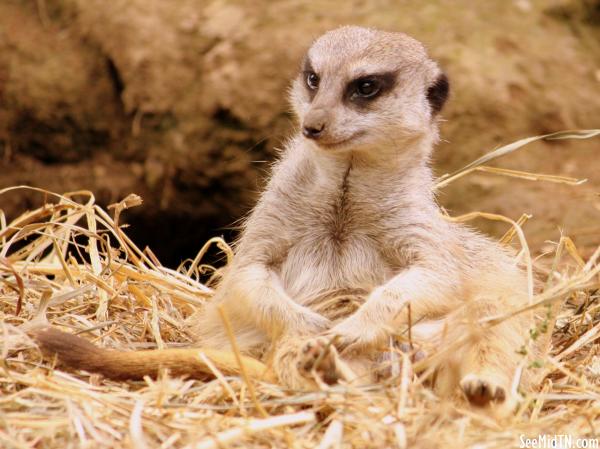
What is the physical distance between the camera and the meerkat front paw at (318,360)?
225 centimetres

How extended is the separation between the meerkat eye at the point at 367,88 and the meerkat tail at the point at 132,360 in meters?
0.89

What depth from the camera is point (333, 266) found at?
8.92 ft

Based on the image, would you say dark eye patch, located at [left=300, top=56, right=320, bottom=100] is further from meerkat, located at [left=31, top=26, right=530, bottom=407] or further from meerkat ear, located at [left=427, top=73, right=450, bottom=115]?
meerkat ear, located at [left=427, top=73, right=450, bottom=115]

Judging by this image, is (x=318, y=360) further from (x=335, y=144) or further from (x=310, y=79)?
(x=310, y=79)

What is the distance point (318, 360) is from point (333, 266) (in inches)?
20.2

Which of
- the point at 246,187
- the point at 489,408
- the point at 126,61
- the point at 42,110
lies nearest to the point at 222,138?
the point at 246,187

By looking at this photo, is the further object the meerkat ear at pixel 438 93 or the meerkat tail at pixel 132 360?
the meerkat ear at pixel 438 93

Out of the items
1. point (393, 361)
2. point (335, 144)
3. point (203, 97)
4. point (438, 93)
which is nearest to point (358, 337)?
point (393, 361)

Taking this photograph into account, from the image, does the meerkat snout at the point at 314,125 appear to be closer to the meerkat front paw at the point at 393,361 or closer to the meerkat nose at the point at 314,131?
the meerkat nose at the point at 314,131

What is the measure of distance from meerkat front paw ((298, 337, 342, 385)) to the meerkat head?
0.65 m

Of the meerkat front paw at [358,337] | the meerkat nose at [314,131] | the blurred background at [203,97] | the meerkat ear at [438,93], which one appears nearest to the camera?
the meerkat front paw at [358,337]

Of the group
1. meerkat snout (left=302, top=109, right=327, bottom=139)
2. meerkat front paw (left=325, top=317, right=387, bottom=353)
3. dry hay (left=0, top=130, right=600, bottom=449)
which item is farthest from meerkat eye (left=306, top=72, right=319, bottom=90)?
meerkat front paw (left=325, top=317, right=387, bottom=353)

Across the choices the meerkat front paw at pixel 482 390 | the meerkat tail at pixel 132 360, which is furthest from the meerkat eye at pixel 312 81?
the meerkat front paw at pixel 482 390

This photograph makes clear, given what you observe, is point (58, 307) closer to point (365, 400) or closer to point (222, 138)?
point (365, 400)
